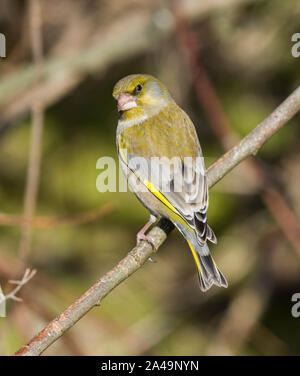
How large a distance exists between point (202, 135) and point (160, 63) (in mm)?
888

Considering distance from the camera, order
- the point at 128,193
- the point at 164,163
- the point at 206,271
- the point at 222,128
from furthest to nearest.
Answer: the point at 128,193 → the point at 222,128 → the point at 164,163 → the point at 206,271

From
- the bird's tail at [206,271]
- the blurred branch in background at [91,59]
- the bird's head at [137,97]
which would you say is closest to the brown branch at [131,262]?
the bird's tail at [206,271]

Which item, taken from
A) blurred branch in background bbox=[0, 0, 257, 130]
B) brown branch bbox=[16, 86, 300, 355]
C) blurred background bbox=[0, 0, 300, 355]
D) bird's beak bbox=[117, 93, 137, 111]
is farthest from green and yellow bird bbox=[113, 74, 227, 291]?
blurred branch in background bbox=[0, 0, 257, 130]

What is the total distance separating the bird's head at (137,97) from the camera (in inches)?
159

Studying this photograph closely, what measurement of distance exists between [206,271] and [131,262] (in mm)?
600

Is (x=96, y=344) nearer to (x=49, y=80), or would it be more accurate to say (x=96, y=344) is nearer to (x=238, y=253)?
(x=238, y=253)

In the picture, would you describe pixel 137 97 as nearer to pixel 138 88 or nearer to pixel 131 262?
pixel 138 88

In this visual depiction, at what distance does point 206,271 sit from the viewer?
3.56 meters

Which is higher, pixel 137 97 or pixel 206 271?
pixel 137 97

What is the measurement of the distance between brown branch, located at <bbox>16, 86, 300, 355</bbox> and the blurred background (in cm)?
152

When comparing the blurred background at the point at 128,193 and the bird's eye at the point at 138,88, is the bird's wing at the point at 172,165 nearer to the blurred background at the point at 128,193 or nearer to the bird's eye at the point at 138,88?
the bird's eye at the point at 138,88

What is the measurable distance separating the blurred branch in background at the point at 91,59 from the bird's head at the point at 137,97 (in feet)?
4.36

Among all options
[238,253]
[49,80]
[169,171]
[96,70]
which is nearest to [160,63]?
[96,70]

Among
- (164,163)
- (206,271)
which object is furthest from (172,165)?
(206,271)
